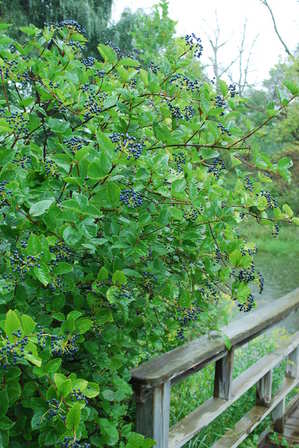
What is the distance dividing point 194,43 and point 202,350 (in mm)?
1014

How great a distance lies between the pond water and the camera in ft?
29.2

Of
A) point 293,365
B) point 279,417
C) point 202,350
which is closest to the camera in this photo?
point 202,350

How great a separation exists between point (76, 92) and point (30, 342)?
2.04 feet

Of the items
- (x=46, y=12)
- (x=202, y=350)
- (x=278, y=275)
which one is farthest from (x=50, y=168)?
(x=278, y=275)

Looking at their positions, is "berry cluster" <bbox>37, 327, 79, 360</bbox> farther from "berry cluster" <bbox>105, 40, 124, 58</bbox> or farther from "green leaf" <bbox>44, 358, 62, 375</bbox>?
"berry cluster" <bbox>105, 40, 124, 58</bbox>

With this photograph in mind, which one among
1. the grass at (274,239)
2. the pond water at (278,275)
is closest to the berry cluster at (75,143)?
the pond water at (278,275)

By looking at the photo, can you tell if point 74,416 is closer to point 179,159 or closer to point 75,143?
point 75,143

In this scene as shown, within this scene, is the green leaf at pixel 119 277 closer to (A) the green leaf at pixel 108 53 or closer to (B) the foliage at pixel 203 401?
(A) the green leaf at pixel 108 53

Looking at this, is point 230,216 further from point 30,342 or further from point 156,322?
point 30,342

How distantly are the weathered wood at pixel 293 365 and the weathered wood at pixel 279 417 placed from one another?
0.17 metres

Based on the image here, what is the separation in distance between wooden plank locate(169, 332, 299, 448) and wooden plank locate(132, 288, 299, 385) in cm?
24

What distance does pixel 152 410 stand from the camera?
150 centimetres

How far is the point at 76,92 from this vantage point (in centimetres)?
119

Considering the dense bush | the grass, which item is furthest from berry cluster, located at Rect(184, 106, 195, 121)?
the grass
